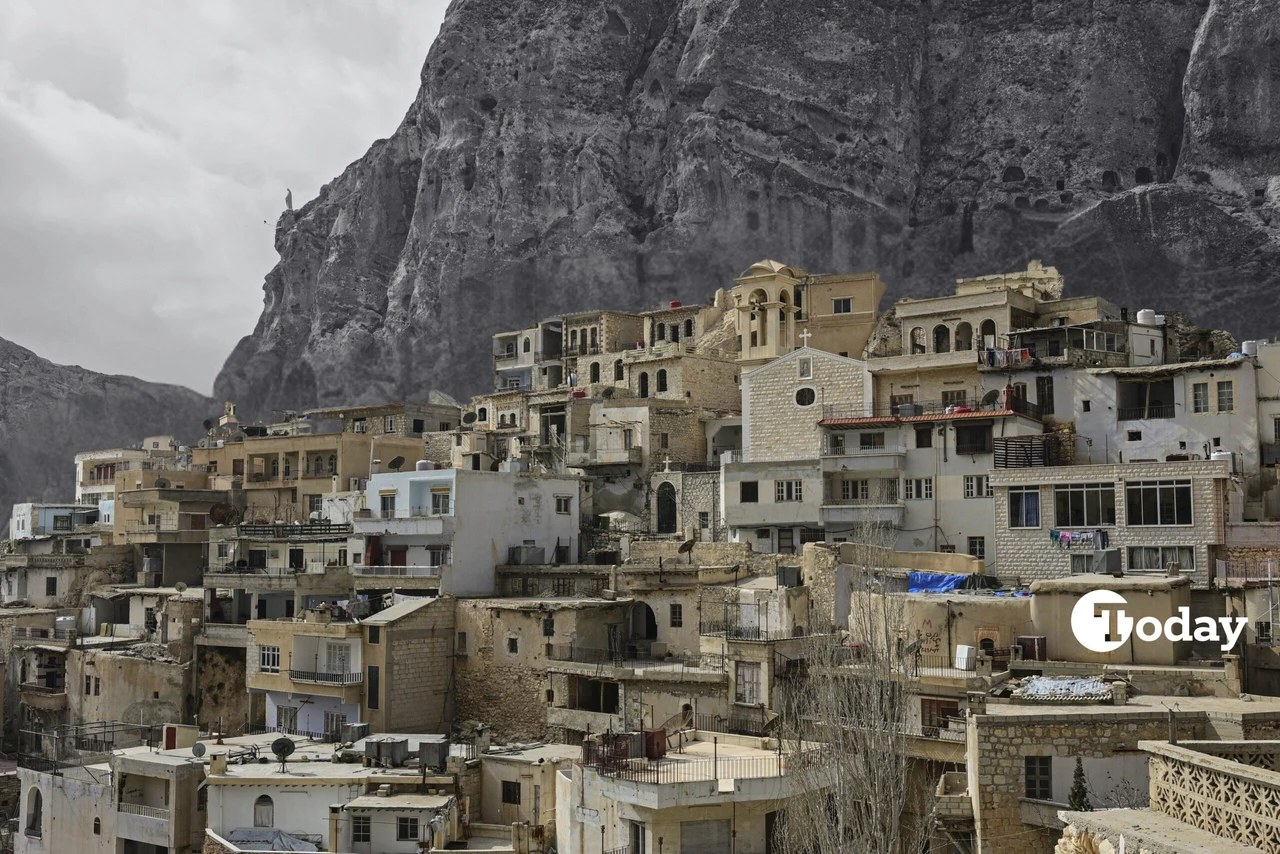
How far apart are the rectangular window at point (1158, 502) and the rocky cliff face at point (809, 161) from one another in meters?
47.1

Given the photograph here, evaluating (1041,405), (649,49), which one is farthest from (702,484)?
(649,49)

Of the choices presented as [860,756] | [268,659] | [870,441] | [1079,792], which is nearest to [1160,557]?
[870,441]

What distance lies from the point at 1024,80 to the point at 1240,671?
7361 centimetres

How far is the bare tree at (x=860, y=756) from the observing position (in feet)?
74.9

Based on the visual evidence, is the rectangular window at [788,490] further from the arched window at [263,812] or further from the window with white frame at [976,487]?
the arched window at [263,812]

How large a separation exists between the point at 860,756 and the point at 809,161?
6965 cm

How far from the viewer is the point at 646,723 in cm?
3219

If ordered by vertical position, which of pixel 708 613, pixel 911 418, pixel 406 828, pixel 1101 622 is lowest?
pixel 406 828

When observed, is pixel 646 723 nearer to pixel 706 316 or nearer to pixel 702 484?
pixel 702 484

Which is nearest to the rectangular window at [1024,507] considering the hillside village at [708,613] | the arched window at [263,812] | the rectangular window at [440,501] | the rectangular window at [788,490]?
the hillside village at [708,613]

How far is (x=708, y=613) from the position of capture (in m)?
35.3

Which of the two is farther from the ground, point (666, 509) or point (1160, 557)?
point (666, 509)

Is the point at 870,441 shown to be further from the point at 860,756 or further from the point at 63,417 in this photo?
the point at 63,417

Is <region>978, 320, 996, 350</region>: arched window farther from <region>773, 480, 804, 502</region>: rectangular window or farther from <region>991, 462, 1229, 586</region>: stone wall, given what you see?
<region>991, 462, 1229, 586</region>: stone wall
